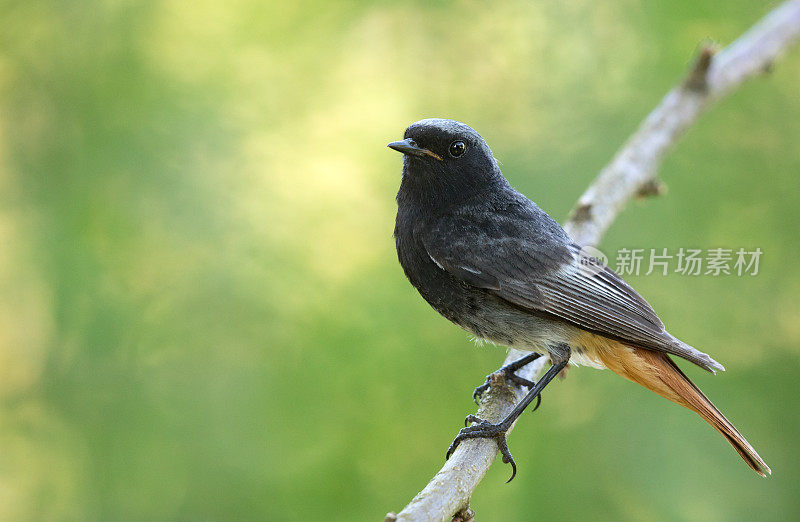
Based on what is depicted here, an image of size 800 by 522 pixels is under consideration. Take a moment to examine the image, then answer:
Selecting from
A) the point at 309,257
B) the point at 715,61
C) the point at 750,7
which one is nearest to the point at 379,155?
the point at 309,257

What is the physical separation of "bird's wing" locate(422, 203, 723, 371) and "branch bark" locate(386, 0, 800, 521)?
0.39 m

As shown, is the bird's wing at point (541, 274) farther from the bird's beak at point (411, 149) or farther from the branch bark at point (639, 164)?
the branch bark at point (639, 164)

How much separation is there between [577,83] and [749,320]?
2104 millimetres

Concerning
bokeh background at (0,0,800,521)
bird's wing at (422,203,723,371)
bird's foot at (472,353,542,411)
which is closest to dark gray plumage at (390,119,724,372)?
bird's wing at (422,203,723,371)

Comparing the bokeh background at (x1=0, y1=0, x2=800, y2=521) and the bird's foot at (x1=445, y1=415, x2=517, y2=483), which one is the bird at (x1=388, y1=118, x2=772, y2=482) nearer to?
the bird's foot at (x1=445, y1=415, x2=517, y2=483)

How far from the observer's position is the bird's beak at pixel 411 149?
10.6 ft

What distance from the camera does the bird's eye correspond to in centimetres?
331

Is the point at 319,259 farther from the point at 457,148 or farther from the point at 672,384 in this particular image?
the point at 672,384

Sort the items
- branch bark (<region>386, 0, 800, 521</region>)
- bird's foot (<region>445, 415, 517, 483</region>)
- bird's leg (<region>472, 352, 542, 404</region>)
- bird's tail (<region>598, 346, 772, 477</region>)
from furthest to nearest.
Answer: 1. bird's leg (<region>472, 352, 542, 404</region>)
2. bird's tail (<region>598, 346, 772, 477</region>)
3. bird's foot (<region>445, 415, 517, 483</region>)
4. branch bark (<region>386, 0, 800, 521</region>)

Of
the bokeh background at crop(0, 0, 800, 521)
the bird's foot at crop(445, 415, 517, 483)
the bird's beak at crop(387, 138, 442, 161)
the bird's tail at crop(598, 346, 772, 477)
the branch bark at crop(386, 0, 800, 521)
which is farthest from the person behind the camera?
the bokeh background at crop(0, 0, 800, 521)

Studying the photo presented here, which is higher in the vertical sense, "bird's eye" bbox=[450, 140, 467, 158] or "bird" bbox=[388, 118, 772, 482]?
"bird's eye" bbox=[450, 140, 467, 158]

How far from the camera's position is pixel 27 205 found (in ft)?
16.3

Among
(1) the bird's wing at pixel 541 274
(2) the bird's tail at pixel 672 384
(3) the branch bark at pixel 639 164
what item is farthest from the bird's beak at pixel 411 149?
(2) the bird's tail at pixel 672 384

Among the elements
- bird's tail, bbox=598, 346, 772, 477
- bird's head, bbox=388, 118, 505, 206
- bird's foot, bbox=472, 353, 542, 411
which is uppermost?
bird's head, bbox=388, 118, 505, 206
